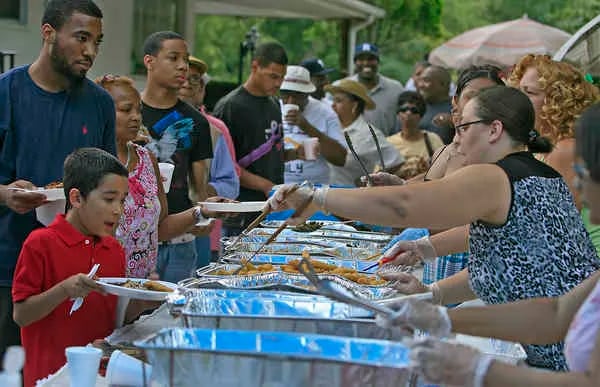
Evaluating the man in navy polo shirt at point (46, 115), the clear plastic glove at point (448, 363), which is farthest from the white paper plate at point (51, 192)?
the clear plastic glove at point (448, 363)

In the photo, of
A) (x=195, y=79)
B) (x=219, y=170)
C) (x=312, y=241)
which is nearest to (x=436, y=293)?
(x=312, y=241)

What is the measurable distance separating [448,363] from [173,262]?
2.86 metres

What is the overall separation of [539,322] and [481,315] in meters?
0.14

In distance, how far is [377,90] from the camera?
367 inches

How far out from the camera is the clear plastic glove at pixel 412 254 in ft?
11.6

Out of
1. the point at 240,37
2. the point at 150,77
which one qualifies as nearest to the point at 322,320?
the point at 150,77

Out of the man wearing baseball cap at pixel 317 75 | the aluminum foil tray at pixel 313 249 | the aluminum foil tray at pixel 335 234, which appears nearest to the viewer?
the aluminum foil tray at pixel 313 249

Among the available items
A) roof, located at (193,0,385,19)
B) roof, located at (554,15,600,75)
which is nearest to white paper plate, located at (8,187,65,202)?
roof, located at (554,15,600,75)

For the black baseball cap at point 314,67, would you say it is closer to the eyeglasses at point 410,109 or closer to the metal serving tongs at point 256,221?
the eyeglasses at point 410,109

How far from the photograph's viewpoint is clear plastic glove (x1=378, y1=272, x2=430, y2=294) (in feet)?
9.87

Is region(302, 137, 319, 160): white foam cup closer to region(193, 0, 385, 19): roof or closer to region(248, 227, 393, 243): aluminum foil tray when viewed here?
region(248, 227, 393, 243): aluminum foil tray

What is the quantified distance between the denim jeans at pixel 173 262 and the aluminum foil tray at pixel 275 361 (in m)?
2.52

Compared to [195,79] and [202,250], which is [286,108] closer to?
[195,79]

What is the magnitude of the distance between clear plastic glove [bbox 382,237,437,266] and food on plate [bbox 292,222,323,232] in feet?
3.68
